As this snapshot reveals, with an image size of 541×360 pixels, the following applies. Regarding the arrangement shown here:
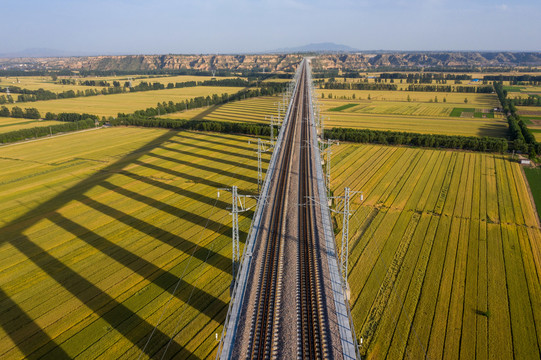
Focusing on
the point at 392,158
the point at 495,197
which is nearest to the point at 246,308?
the point at 495,197

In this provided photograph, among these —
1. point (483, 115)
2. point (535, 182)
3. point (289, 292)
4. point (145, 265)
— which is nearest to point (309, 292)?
point (289, 292)

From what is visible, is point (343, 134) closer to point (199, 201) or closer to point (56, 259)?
point (199, 201)

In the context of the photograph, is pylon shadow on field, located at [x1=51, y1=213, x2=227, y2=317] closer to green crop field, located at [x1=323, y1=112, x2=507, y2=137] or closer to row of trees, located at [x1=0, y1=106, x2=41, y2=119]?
green crop field, located at [x1=323, y1=112, x2=507, y2=137]

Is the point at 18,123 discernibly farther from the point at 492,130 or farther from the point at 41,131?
the point at 492,130

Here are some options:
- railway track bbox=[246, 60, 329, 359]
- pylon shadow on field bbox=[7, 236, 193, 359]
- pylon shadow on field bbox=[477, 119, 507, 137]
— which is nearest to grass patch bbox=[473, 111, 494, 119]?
pylon shadow on field bbox=[477, 119, 507, 137]

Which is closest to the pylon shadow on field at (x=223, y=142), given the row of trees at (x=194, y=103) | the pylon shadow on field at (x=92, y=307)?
the row of trees at (x=194, y=103)
